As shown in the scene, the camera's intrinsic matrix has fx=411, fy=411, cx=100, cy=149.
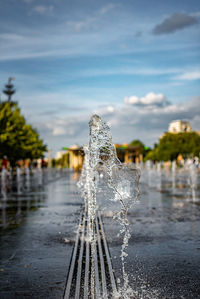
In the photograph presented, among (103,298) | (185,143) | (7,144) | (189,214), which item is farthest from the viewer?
(185,143)

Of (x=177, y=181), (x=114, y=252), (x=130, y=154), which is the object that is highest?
(x=130, y=154)

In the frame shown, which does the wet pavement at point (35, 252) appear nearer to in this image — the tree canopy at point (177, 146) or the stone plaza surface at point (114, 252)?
the stone plaza surface at point (114, 252)

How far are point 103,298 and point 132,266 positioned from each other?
4.63ft

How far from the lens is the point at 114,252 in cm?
654

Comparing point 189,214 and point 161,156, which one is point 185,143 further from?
point 189,214

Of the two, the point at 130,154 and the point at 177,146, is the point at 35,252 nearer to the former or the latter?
the point at 177,146

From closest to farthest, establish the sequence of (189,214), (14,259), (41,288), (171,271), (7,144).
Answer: (41,288) → (171,271) → (14,259) → (189,214) → (7,144)

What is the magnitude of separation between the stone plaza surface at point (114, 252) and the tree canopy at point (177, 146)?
70988 mm

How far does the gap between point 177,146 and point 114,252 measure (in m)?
81.8

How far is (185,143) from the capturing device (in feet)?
283

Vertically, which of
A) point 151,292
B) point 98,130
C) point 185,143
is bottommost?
point 151,292

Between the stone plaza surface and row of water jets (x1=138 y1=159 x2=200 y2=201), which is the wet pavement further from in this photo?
row of water jets (x1=138 y1=159 x2=200 y2=201)

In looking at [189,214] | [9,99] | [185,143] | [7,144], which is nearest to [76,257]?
[189,214]

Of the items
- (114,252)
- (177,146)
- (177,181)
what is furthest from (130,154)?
(114,252)
